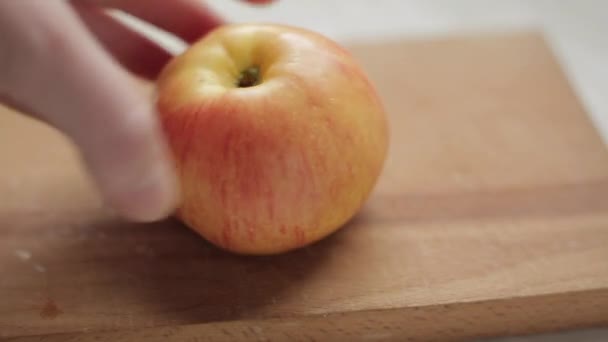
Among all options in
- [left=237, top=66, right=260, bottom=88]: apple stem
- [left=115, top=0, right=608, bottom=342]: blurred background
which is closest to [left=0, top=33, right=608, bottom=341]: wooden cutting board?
[left=237, top=66, right=260, bottom=88]: apple stem

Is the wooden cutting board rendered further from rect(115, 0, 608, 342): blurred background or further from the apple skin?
rect(115, 0, 608, 342): blurred background

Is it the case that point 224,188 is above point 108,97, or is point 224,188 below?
below

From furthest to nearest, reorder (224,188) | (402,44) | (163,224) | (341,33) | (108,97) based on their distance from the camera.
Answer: (341,33) < (402,44) < (163,224) < (224,188) < (108,97)

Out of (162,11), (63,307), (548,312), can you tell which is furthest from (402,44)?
(63,307)

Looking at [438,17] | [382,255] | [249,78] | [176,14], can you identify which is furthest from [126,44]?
[438,17]

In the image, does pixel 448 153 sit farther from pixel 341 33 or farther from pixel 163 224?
pixel 341 33

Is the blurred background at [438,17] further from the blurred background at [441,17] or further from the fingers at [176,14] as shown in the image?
the fingers at [176,14]
